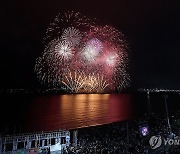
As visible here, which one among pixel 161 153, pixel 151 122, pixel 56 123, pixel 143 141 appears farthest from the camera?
pixel 56 123

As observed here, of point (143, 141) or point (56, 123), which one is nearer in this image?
point (143, 141)

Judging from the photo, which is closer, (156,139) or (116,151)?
(156,139)

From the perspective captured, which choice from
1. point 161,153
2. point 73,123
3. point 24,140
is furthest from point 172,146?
point 73,123

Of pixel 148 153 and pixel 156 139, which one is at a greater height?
pixel 156 139

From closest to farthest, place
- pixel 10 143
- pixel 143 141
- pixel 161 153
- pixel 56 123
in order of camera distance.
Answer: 1. pixel 161 153
2. pixel 10 143
3. pixel 143 141
4. pixel 56 123

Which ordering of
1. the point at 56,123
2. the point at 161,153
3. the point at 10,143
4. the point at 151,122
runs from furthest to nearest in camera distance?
the point at 56,123, the point at 151,122, the point at 10,143, the point at 161,153

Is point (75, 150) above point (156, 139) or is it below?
below

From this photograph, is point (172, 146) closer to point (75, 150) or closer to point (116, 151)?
point (116, 151)

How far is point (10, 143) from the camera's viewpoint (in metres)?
24.5

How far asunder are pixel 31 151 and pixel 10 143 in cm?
350

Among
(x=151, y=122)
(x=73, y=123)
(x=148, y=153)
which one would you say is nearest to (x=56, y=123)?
(x=73, y=123)

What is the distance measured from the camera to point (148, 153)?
72.7 ft

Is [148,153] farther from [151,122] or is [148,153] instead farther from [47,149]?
[151,122]

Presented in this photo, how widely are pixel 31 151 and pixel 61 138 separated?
691cm
